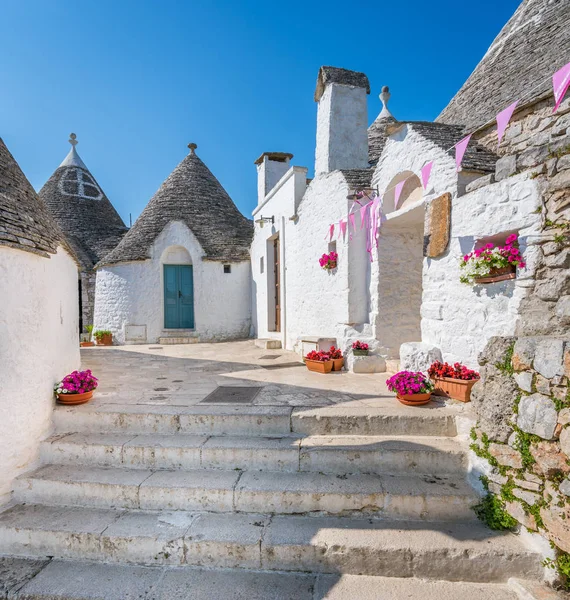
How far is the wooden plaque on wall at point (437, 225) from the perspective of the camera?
4673 mm

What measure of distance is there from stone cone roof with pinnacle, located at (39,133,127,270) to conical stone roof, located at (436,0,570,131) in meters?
14.8

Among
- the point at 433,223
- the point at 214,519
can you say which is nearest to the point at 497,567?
the point at 214,519

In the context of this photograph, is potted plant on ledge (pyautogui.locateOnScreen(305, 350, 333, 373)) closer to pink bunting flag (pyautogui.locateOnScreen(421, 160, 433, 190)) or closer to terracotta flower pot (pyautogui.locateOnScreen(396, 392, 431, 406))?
terracotta flower pot (pyautogui.locateOnScreen(396, 392, 431, 406))

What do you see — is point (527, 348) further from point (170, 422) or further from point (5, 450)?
point (5, 450)

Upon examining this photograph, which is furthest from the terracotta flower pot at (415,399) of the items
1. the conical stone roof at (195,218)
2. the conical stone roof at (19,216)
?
the conical stone roof at (195,218)

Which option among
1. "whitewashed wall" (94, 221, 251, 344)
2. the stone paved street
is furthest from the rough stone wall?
"whitewashed wall" (94, 221, 251, 344)

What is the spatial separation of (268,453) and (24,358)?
115 inches

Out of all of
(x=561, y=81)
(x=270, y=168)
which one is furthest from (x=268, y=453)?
(x=270, y=168)

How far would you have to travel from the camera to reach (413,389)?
13.9 ft

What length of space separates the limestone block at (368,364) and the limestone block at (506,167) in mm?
3600

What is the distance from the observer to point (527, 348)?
10.0 feet

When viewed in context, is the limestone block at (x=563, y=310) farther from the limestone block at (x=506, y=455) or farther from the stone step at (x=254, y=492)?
the stone step at (x=254, y=492)

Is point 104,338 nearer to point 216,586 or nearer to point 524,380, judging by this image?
point 216,586

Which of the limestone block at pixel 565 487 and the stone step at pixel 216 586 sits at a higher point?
the limestone block at pixel 565 487
